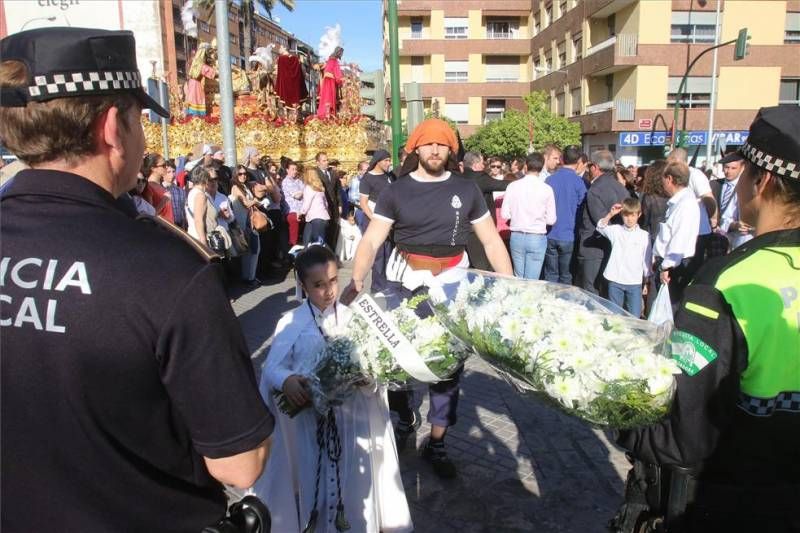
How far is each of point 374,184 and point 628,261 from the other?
355 centimetres

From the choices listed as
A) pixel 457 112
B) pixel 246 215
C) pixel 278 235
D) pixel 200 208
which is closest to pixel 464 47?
pixel 457 112

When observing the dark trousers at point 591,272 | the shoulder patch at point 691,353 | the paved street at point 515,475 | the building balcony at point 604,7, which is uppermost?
the building balcony at point 604,7

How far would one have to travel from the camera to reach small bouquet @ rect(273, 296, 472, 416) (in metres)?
2.28

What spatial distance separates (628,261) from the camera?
644 cm

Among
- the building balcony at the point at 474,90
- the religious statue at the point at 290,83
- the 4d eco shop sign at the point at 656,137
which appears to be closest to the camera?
the religious statue at the point at 290,83

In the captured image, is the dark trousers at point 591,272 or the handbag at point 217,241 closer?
the dark trousers at point 591,272

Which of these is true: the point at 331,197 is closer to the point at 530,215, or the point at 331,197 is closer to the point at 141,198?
the point at 530,215

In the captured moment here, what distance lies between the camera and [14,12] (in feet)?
74.1


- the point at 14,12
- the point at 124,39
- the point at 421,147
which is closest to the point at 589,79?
the point at 14,12

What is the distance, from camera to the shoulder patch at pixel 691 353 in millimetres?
1565

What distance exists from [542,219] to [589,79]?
1416 inches

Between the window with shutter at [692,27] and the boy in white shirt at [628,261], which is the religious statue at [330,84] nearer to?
the boy in white shirt at [628,261]

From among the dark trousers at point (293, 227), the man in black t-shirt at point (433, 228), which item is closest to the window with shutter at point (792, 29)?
the dark trousers at point (293, 227)

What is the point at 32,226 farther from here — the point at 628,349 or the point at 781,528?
the point at 781,528
